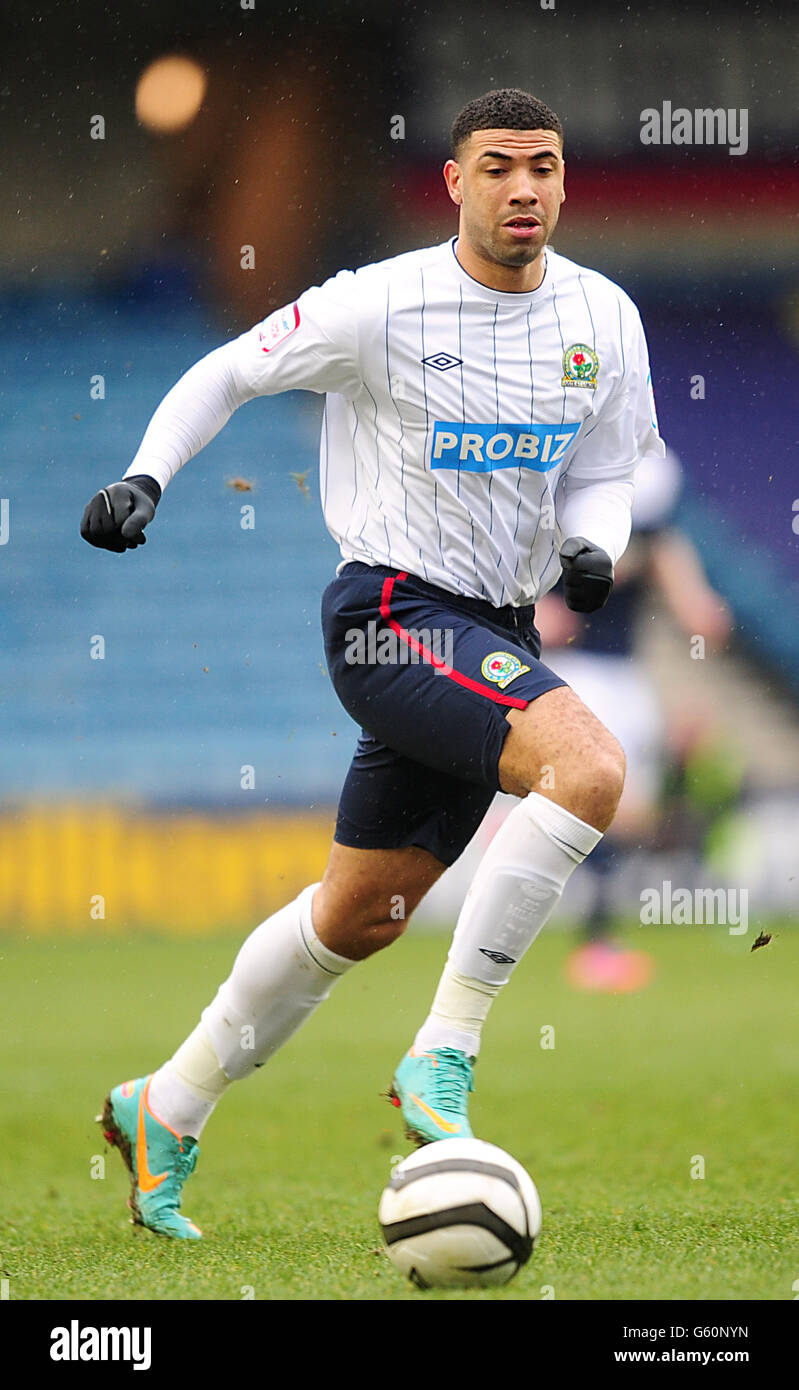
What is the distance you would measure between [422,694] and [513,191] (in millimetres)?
907

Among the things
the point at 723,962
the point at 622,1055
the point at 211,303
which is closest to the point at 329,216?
the point at 211,303

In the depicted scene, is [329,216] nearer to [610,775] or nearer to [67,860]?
[67,860]

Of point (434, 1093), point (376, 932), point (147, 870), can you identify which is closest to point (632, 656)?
point (147, 870)

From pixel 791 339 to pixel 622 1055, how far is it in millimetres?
5464

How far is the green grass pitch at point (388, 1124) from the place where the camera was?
2.67 m

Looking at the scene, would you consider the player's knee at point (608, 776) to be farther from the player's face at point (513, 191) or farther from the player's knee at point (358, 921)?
the player's face at point (513, 191)

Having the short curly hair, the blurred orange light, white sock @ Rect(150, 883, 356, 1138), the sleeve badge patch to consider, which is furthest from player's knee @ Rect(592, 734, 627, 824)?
the blurred orange light

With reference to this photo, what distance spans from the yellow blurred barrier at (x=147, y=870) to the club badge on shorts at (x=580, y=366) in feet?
17.4

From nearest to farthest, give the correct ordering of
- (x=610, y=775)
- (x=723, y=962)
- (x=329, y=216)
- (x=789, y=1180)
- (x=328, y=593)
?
(x=610, y=775)
(x=328, y=593)
(x=789, y=1180)
(x=723, y=962)
(x=329, y=216)

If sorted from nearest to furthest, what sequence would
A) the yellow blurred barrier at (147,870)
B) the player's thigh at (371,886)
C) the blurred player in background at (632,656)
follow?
the player's thigh at (371,886) < the blurred player in background at (632,656) < the yellow blurred barrier at (147,870)

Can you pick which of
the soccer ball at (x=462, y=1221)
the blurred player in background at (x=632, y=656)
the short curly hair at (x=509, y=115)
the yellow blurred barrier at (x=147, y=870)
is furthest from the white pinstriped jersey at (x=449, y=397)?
the yellow blurred barrier at (x=147, y=870)

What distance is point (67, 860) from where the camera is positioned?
815 cm

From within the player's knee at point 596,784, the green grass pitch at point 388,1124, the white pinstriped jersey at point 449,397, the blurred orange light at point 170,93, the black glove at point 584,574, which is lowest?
the green grass pitch at point 388,1124

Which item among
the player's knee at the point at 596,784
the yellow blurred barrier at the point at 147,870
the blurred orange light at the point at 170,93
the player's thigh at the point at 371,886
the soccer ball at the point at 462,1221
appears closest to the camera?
the soccer ball at the point at 462,1221
